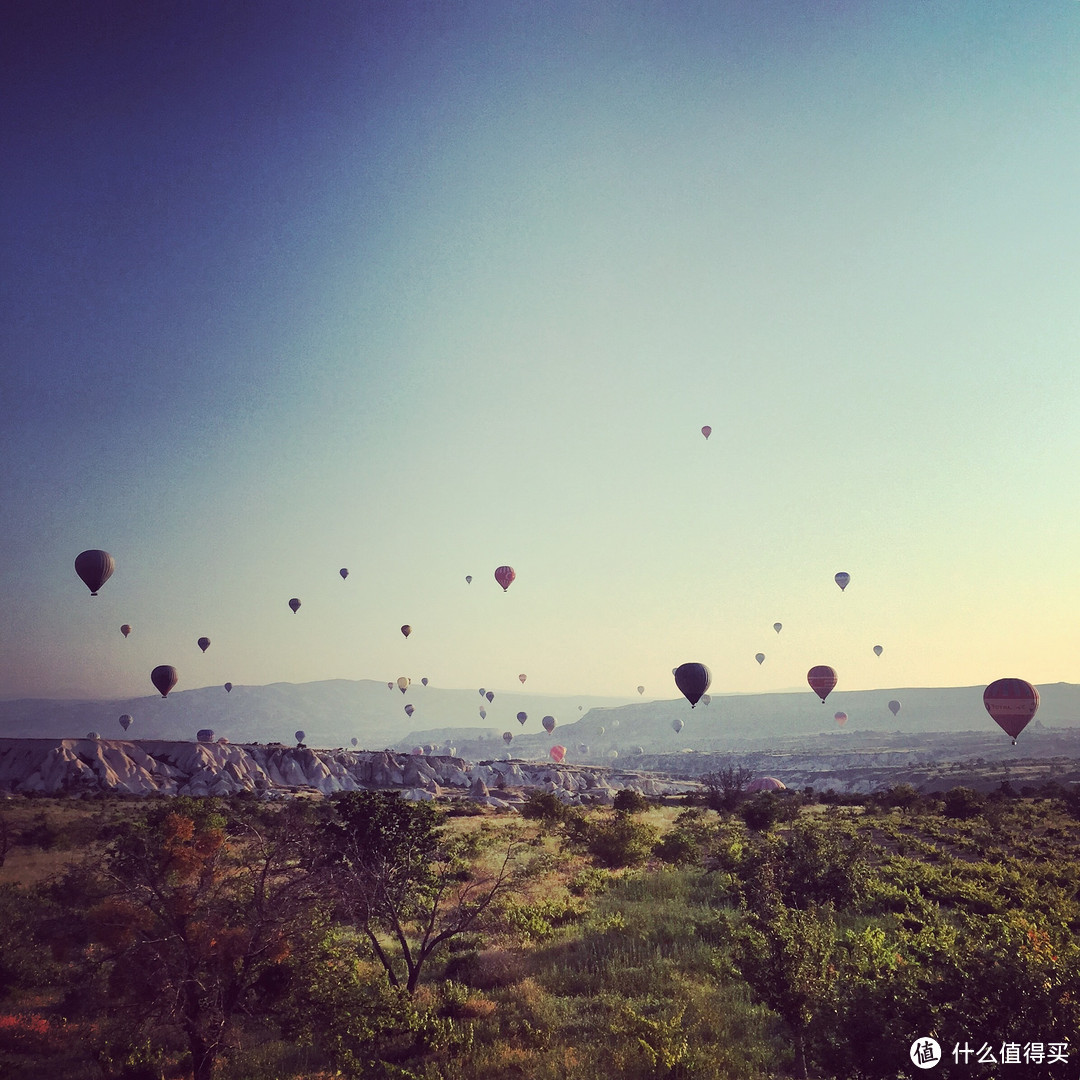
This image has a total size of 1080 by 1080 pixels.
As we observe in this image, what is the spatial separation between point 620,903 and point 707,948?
6.81m

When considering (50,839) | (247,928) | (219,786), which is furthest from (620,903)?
(219,786)

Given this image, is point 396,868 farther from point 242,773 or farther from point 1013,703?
point 242,773

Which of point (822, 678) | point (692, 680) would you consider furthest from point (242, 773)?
point (822, 678)

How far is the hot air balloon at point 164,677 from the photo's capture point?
65.6 metres

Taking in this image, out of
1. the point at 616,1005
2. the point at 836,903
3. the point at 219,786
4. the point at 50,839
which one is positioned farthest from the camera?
the point at 219,786

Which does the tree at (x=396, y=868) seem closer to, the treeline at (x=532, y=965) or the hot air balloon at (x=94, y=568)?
the treeline at (x=532, y=965)

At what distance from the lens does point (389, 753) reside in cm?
11406

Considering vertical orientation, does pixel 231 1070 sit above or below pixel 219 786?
above

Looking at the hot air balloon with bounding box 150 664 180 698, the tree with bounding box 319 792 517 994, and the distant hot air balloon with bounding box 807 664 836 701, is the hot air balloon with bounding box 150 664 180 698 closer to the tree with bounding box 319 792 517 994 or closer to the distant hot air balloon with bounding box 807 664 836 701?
the tree with bounding box 319 792 517 994

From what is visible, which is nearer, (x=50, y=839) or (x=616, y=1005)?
(x=616, y=1005)

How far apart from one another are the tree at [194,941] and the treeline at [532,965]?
3.4 inches

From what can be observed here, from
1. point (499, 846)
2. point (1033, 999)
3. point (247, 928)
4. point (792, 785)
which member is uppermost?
point (1033, 999)

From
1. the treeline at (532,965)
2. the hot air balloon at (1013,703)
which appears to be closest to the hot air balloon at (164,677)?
the treeline at (532,965)

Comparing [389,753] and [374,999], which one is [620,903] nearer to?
[374,999]
